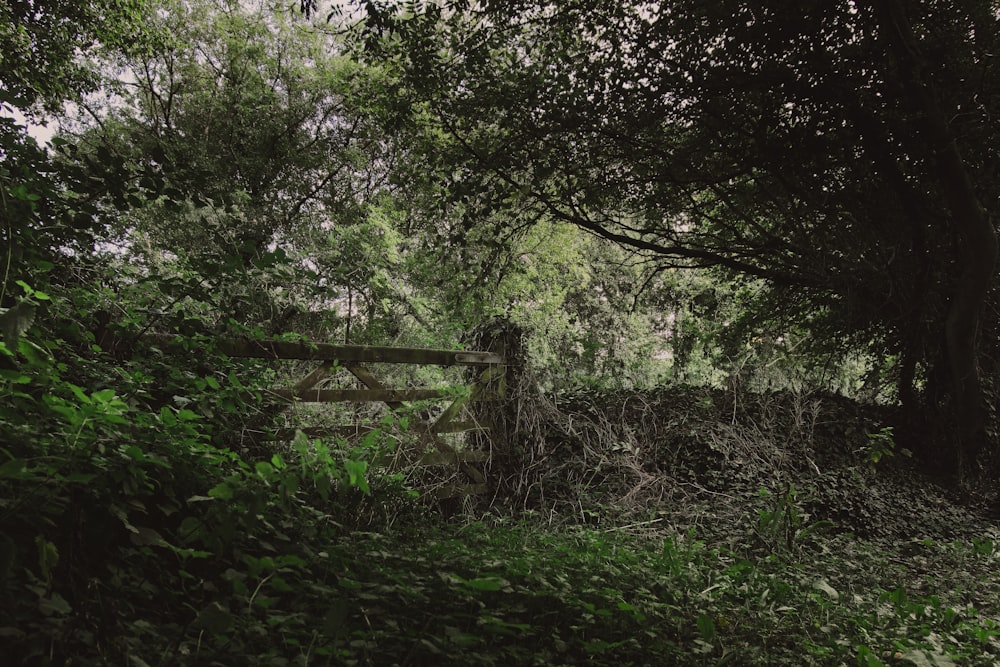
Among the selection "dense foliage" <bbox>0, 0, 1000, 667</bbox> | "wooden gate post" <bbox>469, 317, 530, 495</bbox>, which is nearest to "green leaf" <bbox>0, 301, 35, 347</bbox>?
"dense foliage" <bbox>0, 0, 1000, 667</bbox>

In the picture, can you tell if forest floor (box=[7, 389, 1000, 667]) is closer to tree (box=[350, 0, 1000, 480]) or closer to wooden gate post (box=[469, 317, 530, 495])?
wooden gate post (box=[469, 317, 530, 495])

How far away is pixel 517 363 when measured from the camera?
631 centimetres

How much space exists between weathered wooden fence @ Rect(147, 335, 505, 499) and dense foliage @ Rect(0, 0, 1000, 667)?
0.09 metres

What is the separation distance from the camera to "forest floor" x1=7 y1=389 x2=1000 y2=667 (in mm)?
1618

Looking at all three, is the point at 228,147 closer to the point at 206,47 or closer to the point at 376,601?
the point at 206,47

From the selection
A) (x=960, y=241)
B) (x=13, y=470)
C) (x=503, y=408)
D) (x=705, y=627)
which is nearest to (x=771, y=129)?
(x=960, y=241)

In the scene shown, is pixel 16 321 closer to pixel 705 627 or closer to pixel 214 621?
pixel 214 621

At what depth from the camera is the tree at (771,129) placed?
471 centimetres

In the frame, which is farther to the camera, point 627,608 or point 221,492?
point 627,608

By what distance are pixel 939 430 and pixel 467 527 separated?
6.52 metres

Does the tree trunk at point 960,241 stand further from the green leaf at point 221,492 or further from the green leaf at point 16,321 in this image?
the green leaf at point 16,321

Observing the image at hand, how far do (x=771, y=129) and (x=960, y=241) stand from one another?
112 inches

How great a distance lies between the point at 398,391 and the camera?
16.6 feet

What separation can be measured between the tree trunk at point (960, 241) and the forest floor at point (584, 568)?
0.92 m
